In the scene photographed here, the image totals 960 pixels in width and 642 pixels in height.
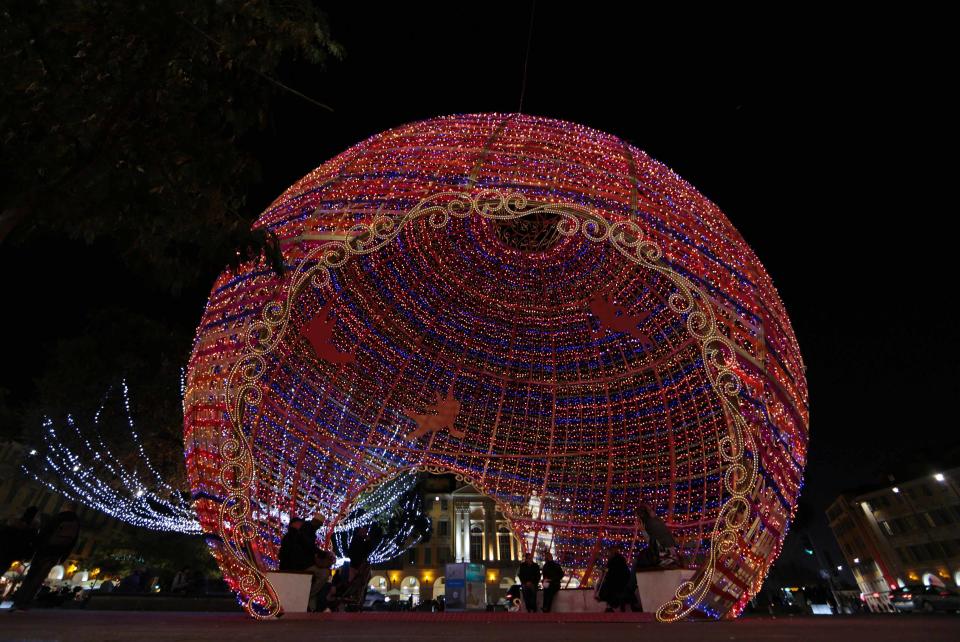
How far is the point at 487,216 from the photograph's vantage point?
249 inches

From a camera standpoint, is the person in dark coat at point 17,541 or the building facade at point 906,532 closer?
the person in dark coat at point 17,541

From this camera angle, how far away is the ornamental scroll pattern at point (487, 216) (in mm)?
5594

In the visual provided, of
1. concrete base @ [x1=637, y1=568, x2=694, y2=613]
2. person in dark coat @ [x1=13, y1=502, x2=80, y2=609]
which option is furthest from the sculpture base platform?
person in dark coat @ [x1=13, y1=502, x2=80, y2=609]

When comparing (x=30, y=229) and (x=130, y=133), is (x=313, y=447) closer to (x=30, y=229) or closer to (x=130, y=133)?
(x=30, y=229)

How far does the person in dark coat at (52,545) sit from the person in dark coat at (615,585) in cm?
655

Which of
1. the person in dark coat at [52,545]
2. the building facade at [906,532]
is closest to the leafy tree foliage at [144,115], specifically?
the person in dark coat at [52,545]

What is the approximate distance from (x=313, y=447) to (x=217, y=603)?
4441mm

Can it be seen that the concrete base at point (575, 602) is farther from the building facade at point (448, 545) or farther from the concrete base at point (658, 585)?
the building facade at point (448, 545)

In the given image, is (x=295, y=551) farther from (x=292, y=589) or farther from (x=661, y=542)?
(x=661, y=542)

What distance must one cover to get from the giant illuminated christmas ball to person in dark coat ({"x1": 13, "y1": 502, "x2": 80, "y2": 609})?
220 centimetres

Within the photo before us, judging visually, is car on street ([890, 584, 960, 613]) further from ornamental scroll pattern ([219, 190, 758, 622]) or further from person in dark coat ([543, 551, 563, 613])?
ornamental scroll pattern ([219, 190, 758, 622])

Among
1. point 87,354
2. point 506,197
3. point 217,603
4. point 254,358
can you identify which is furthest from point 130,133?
point 87,354

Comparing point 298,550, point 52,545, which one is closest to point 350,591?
point 298,550

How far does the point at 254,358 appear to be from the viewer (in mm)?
6266
